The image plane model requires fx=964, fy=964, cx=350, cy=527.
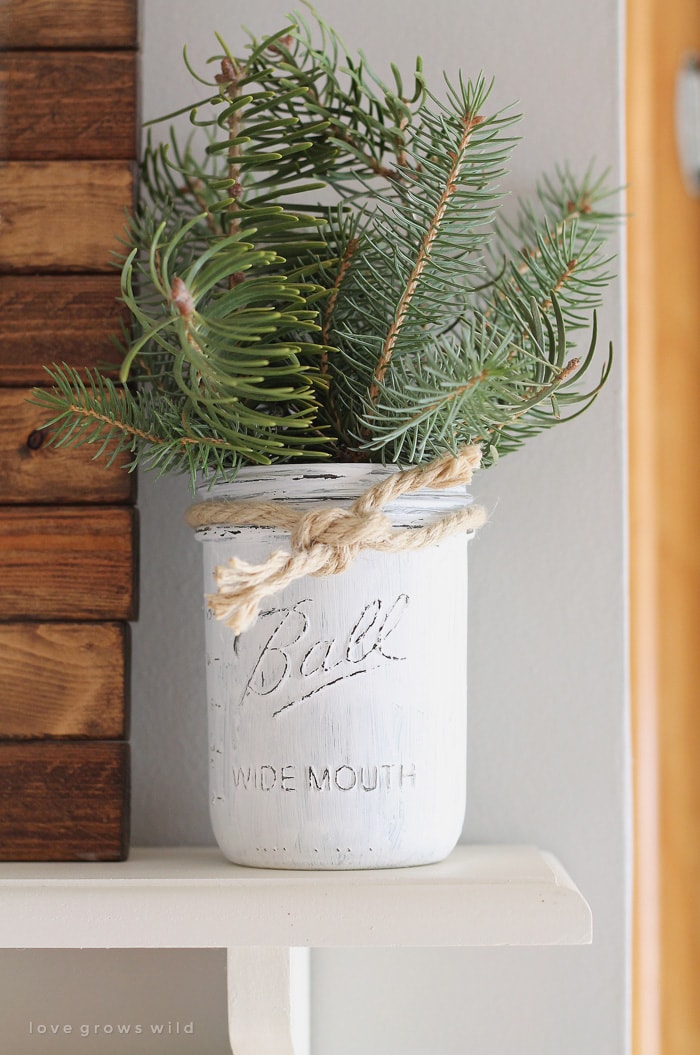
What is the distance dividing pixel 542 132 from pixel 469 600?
28 cm

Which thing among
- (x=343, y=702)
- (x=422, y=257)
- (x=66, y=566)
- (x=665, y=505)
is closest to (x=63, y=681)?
(x=66, y=566)

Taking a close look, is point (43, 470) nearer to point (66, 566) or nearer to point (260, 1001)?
point (66, 566)

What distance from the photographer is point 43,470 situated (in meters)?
0.51

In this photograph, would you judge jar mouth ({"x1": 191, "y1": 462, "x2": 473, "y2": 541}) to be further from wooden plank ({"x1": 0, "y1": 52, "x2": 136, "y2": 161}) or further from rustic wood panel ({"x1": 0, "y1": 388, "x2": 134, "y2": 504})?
wooden plank ({"x1": 0, "y1": 52, "x2": 136, "y2": 161})

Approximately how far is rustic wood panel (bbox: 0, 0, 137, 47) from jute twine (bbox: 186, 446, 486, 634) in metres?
0.27

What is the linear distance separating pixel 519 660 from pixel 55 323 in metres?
0.32

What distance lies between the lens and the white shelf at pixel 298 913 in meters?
0.39

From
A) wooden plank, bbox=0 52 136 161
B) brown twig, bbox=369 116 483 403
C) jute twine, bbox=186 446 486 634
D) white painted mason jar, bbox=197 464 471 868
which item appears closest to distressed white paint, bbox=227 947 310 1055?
white painted mason jar, bbox=197 464 471 868

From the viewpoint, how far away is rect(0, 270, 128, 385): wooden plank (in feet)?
1.67

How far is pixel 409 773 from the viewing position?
429mm

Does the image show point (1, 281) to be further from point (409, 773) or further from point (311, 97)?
point (409, 773)

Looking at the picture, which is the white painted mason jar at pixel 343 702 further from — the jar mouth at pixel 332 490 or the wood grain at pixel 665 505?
the wood grain at pixel 665 505

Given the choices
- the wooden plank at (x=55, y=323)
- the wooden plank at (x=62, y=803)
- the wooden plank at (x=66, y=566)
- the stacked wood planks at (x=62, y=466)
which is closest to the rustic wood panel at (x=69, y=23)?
the stacked wood planks at (x=62, y=466)

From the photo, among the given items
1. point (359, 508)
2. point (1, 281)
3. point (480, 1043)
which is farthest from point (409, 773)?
point (1, 281)
